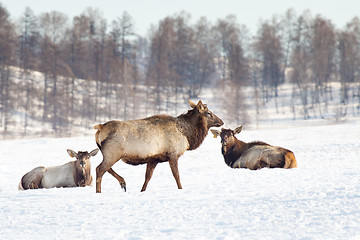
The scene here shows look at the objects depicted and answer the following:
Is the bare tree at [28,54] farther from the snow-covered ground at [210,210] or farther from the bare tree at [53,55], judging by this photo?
the snow-covered ground at [210,210]

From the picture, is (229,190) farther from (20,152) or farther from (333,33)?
(333,33)

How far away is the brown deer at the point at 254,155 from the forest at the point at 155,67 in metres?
29.7

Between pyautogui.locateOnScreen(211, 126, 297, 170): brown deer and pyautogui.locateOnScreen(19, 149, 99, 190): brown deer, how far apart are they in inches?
144

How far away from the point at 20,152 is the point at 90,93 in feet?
104

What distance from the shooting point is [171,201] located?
7441 mm

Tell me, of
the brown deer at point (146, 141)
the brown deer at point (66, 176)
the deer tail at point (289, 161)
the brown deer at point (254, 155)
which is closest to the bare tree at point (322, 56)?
the brown deer at point (254, 155)

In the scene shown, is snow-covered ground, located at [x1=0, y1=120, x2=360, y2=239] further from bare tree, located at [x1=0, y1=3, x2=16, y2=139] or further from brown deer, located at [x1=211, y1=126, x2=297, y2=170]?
bare tree, located at [x1=0, y1=3, x2=16, y2=139]

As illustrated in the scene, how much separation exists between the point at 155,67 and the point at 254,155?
138 ft

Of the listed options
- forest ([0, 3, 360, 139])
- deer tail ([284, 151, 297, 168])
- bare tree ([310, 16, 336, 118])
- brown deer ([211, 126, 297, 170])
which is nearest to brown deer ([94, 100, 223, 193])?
brown deer ([211, 126, 297, 170])

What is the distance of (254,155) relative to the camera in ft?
40.2

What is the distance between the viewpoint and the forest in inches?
1838

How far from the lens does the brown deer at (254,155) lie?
1182cm

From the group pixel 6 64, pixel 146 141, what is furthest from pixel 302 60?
pixel 146 141

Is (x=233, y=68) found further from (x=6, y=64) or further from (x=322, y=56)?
(x=6, y=64)
